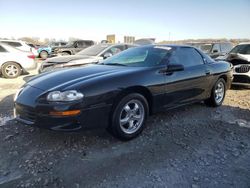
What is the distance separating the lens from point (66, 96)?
3068 mm

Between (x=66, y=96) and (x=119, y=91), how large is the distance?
0.75 m

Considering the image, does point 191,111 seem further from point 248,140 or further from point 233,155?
point 233,155

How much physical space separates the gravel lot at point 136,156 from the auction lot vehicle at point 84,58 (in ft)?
12.6

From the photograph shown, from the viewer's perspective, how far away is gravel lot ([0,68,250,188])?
8.77 feet

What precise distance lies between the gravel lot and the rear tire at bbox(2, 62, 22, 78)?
5.74 meters

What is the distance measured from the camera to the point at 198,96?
485 centimetres

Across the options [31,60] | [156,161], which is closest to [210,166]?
[156,161]

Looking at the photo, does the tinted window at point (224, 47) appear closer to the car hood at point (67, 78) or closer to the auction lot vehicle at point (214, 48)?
the auction lot vehicle at point (214, 48)

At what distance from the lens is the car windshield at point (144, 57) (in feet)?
13.6

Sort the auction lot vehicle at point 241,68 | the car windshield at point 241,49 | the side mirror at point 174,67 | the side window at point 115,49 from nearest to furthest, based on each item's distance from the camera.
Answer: the side mirror at point 174,67
the auction lot vehicle at point 241,68
the car windshield at point 241,49
the side window at point 115,49

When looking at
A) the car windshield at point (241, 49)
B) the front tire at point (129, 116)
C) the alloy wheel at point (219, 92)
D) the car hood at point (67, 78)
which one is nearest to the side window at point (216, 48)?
the car windshield at point (241, 49)

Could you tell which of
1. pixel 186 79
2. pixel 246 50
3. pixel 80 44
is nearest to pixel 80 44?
pixel 80 44

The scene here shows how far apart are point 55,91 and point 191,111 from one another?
121 inches

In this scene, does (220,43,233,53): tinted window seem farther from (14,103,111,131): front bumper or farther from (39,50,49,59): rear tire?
(39,50,49,59): rear tire
